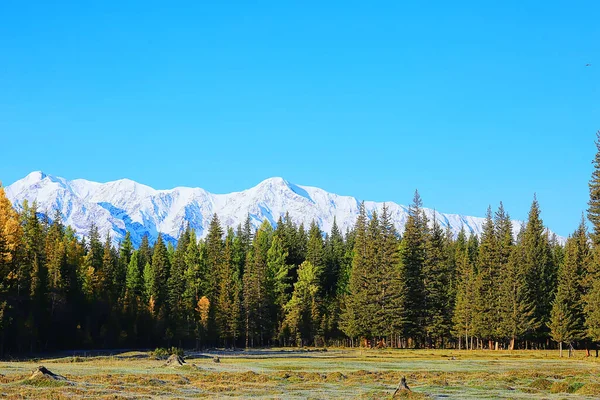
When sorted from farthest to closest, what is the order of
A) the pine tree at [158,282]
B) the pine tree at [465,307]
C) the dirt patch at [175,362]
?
1. the pine tree at [158,282]
2. the pine tree at [465,307]
3. the dirt patch at [175,362]

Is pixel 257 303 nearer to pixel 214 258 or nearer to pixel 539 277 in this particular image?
pixel 214 258

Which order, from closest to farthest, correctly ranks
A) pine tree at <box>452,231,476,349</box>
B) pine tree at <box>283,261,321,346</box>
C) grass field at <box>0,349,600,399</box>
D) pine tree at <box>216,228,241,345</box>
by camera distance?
1. grass field at <box>0,349,600,399</box>
2. pine tree at <box>452,231,476,349</box>
3. pine tree at <box>216,228,241,345</box>
4. pine tree at <box>283,261,321,346</box>

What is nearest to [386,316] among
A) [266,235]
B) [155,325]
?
[155,325]

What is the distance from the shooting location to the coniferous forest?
92.3 metres

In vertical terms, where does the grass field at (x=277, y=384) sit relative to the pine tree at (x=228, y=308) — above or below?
below

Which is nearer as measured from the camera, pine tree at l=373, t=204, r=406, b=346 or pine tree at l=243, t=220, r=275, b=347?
pine tree at l=373, t=204, r=406, b=346

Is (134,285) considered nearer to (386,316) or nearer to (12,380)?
(386,316)

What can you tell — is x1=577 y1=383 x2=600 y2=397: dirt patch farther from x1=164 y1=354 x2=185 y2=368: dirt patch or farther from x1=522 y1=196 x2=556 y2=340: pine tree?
x1=522 y1=196 x2=556 y2=340: pine tree

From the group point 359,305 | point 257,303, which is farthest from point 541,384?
point 257,303

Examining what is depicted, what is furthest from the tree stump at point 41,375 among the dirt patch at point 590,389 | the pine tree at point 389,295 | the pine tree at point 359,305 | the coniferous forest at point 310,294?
the pine tree at point 359,305

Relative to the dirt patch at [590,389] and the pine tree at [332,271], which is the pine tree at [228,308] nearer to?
the pine tree at [332,271]

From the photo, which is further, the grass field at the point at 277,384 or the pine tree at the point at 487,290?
the pine tree at the point at 487,290

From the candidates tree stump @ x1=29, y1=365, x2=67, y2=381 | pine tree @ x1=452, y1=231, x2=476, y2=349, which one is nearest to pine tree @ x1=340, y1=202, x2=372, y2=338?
pine tree @ x1=452, y1=231, x2=476, y2=349

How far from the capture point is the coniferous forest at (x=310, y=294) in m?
92.3
